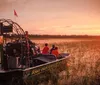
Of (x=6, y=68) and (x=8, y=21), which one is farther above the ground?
(x=8, y=21)

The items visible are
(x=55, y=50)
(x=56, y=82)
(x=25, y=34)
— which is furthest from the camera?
(x=55, y=50)

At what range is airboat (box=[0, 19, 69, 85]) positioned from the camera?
12375 mm

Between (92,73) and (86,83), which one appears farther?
(92,73)

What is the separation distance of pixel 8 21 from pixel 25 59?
1698mm

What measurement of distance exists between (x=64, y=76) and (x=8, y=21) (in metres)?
3.18

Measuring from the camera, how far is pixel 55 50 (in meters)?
17.5

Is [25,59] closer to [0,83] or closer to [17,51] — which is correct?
[17,51]

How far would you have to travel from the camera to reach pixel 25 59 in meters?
13.6

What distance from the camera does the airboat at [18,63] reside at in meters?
12.4

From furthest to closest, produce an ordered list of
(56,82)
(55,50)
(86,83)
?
(55,50)
(56,82)
(86,83)

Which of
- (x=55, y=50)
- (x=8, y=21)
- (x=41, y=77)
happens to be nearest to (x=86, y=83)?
(x=41, y=77)

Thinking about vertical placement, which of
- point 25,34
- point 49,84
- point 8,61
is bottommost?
point 49,84

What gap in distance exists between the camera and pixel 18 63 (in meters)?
13.4

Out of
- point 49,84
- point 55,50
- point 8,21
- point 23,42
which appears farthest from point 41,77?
point 55,50
